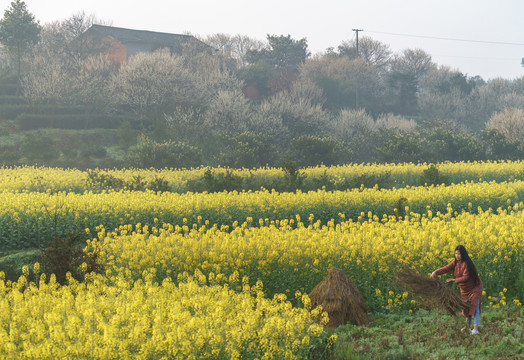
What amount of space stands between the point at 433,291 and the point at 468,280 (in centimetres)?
73

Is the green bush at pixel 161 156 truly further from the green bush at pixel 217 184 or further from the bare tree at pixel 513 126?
the bare tree at pixel 513 126

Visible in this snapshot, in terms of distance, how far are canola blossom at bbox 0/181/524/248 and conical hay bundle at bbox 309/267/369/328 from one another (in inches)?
183

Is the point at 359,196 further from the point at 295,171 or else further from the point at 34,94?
the point at 34,94

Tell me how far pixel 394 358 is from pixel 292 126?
33760mm

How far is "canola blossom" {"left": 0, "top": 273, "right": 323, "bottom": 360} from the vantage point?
591 centimetres

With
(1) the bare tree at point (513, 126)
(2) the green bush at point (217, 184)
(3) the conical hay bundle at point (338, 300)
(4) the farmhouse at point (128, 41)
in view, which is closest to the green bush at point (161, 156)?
(2) the green bush at point (217, 184)

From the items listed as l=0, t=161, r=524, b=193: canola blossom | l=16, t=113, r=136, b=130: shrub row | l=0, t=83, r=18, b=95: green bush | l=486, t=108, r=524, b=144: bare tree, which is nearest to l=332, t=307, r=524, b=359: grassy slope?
l=0, t=161, r=524, b=193: canola blossom

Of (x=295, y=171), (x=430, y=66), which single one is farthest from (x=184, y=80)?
(x=430, y=66)

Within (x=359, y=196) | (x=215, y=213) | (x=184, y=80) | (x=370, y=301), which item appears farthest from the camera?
(x=184, y=80)

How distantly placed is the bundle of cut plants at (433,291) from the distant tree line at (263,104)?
1397cm

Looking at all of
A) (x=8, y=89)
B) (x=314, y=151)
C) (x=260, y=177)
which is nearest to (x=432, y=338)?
(x=260, y=177)

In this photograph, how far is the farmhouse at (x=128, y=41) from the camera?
196 ft

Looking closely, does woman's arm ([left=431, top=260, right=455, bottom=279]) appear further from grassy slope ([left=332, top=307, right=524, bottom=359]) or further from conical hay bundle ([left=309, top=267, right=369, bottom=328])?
conical hay bundle ([left=309, top=267, right=369, bottom=328])

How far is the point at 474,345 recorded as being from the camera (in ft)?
26.4
